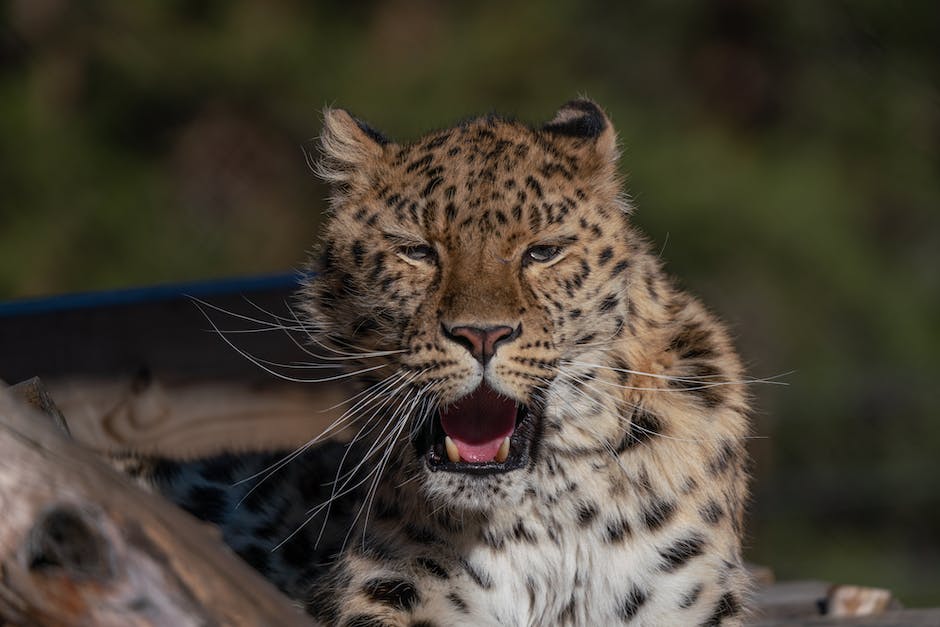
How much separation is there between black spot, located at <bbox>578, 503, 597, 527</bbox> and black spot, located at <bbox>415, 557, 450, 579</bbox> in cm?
36

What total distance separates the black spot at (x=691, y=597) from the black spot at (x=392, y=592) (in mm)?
682

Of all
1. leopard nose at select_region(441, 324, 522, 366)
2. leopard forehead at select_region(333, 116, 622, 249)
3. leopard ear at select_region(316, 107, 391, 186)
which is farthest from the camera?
leopard ear at select_region(316, 107, 391, 186)


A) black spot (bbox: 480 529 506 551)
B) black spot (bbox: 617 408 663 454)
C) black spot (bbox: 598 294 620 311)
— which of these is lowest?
black spot (bbox: 480 529 506 551)

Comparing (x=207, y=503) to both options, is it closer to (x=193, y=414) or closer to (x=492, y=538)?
(x=193, y=414)

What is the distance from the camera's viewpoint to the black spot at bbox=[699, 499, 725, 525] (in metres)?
3.94

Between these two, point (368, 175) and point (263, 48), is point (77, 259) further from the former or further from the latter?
point (368, 175)

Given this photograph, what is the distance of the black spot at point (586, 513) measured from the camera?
12.6 ft

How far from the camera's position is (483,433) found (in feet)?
12.1

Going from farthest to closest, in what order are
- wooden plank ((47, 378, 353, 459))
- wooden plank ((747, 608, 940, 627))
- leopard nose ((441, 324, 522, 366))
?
wooden plank ((47, 378, 353, 459)), wooden plank ((747, 608, 940, 627)), leopard nose ((441, 324, 522, 366))

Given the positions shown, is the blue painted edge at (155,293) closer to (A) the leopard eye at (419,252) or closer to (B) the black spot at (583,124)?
(B) the black spot at (583,124)

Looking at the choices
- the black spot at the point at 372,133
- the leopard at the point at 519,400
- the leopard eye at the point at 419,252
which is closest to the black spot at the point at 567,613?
the leopard at the point at 519,400

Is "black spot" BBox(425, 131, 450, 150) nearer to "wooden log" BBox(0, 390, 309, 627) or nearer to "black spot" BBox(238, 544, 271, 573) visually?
"black spot" BBox(238, 544, 271, 573)

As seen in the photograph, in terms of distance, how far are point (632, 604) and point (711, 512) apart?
0.33m

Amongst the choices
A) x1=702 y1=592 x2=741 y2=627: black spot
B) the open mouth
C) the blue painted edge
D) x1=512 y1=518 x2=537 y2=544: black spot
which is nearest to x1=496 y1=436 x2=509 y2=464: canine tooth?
the open mouth
